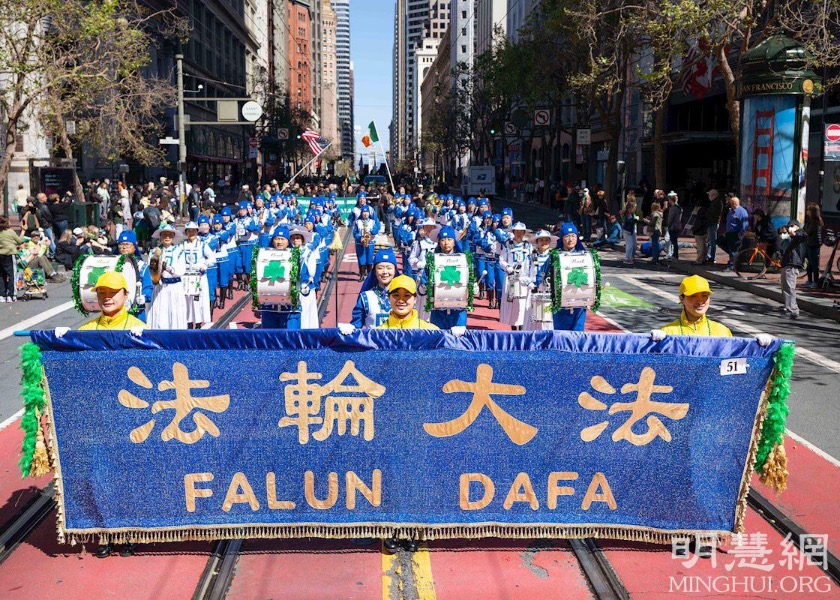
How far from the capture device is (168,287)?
12.9 m

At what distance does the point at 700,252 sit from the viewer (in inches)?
952

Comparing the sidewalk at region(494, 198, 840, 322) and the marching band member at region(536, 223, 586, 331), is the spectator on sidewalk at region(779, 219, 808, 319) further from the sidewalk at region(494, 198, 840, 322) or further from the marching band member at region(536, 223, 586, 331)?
the marching band member at region(536, 223, 586, 331)

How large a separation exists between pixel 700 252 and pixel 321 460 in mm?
20113

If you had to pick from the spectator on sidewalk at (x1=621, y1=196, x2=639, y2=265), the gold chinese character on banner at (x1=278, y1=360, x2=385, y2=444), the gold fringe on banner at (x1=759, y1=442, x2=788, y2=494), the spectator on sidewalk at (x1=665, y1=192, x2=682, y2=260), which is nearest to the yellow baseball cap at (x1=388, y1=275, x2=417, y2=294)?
the gold chinese character on banner at (x1=278, y1=360, x2=385, y2=444)

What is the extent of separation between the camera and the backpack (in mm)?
24742

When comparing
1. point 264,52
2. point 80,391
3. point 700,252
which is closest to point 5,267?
point 80,391

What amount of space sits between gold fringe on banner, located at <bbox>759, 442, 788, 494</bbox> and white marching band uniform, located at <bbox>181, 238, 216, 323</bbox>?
9.18 meters

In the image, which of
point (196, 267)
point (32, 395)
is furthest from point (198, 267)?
point (32, 395)

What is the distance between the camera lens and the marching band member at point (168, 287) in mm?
12672

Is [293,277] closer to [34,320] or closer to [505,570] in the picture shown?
[505,570]

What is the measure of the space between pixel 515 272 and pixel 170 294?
4.87 meters

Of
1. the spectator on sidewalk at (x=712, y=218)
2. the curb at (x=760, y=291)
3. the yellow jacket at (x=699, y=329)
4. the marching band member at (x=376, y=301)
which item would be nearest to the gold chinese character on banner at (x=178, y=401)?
the marching band member at (x=376, y=301)

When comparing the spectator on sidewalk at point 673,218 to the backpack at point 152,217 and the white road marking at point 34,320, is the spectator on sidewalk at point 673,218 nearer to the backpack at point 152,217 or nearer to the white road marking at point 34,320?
the backpack at point 152,217

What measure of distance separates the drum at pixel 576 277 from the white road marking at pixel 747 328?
3.71 meters
